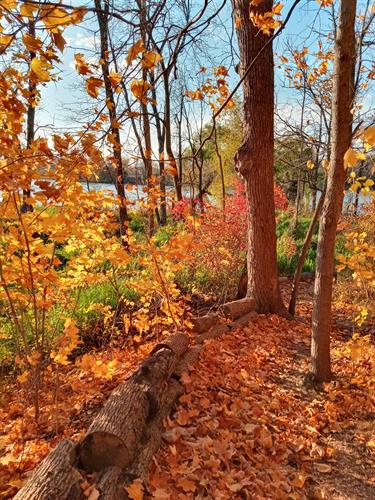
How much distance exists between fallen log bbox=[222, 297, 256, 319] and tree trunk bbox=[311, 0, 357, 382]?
1.72 metres

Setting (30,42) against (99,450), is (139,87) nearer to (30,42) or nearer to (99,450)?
(30,42)

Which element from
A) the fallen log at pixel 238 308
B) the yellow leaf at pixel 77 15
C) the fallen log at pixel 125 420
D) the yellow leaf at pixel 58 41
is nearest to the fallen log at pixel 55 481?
the fallen log at pixel 125 420

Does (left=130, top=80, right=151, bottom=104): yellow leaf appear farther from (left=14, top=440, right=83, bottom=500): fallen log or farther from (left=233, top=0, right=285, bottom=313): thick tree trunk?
(left=233, top=0, right=285, bottom=313): thick tree trunk

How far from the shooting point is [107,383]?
308cm

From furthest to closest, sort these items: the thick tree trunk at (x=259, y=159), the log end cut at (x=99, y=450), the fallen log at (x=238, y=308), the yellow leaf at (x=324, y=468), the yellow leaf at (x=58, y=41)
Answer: the fallen log at (x=238, y=308) → the thick tree trunk at (x=259, y=159) → the yellow leaf at (x=324, y=468) → the log end cut at (x=99, y=450) → the yellow leaf at (x=58, y=41)

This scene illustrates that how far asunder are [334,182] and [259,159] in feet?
7.53

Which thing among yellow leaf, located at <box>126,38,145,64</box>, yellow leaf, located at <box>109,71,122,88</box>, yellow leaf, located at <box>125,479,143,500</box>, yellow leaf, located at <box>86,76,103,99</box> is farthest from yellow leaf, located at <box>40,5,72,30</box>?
yellow leaf, located at <box>125,479,143,500</box>

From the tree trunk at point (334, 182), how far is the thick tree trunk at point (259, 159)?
79.5 inches

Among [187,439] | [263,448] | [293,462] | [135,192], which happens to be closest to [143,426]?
[187,439]

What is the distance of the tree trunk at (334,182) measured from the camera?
259 centimetres

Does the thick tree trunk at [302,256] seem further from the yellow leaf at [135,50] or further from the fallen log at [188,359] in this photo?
the yellow leaf at [135,50]

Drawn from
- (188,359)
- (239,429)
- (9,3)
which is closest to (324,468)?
(239,429)

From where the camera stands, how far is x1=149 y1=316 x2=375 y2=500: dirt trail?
6.99 ft

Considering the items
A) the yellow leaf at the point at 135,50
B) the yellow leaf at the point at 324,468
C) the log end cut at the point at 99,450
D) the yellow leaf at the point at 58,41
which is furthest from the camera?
the yellow leaf at the point at 324,468
